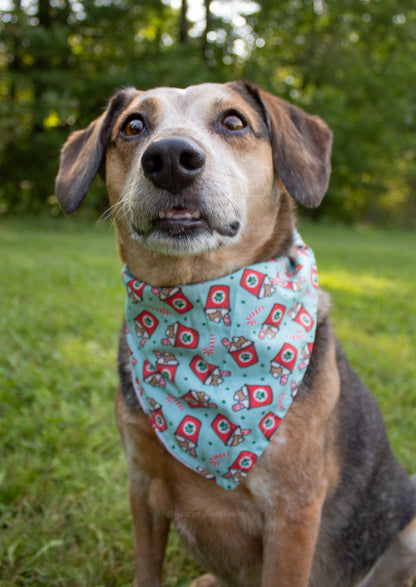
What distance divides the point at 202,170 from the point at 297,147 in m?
0.63

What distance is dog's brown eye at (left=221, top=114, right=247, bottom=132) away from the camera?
240 centimetres

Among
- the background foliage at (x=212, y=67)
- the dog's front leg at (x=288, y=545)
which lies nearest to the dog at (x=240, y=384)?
the dog's front leg at (x=288, y=545)

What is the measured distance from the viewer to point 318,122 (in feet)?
8.39

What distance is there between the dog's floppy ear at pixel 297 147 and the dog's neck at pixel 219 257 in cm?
17

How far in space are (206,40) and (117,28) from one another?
378 centimetres

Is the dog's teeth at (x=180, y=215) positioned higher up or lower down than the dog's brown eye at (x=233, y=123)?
lower down

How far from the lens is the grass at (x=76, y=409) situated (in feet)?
8.44

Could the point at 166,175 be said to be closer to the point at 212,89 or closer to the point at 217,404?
the point at 212,89

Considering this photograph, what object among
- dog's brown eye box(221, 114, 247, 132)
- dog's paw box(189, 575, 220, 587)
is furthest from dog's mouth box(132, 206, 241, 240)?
dog's paw box(189, 575, 220, 587)

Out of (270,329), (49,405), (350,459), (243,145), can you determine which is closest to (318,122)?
(243,145)

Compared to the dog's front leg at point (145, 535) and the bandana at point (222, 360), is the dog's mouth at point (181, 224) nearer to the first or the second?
the bandana at point (222, 360)

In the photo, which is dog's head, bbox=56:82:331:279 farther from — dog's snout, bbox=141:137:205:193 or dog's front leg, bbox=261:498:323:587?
dog's front leg, bbox=261:498:323:587

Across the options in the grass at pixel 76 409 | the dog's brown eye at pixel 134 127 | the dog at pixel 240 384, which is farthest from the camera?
the grass at pixel 76 409

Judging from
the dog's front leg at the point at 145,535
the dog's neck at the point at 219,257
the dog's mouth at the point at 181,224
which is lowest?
the dog's front leg at the point at 145,535
